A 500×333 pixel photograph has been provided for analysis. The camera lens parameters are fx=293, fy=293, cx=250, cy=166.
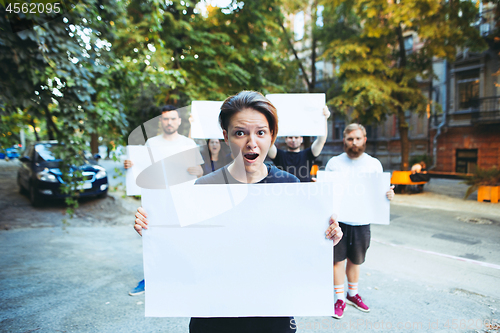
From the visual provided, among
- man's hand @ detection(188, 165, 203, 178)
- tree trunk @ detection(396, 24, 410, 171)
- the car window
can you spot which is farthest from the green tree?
the car window

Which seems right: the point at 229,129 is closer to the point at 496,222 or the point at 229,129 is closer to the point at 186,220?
the point at 186,220

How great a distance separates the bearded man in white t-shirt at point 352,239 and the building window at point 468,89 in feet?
59.9

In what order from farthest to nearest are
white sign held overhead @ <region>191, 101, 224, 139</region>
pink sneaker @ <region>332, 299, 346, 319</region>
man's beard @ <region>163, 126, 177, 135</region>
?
white sign held overhead @ <region>191, 101, 224, 139</region> → man's beard @ <region>163, 126, 177, 135</region> → pink sneaker @ <region>332, 299, 346, 319</region>

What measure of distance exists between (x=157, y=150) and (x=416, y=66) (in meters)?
12.5

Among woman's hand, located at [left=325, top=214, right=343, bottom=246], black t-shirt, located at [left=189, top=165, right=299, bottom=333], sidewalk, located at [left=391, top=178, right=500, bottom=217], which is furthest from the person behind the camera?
sidewalk, located at [left=391, top=178, right=500, bottom=217]

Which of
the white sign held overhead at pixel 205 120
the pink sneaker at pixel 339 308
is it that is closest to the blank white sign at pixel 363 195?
the pink sneaker at pixel 339 308

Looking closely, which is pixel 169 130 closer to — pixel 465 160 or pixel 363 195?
pixel 363 195

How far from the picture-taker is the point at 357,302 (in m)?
3.23

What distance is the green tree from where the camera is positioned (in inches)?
377

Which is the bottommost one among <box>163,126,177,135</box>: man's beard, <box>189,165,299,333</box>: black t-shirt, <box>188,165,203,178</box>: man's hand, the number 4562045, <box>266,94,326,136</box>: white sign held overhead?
<box>189,165,299,333</box>: black t-shirt

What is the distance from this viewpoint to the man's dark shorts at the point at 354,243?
3.10 metres

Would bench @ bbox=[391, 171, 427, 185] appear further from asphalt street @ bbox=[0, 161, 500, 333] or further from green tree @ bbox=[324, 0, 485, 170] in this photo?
asphalt street @ bbox=[0, 161, 500, 333]

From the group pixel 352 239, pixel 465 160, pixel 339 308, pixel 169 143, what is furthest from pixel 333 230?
pixel 465 160

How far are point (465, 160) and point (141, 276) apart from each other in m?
19.8
